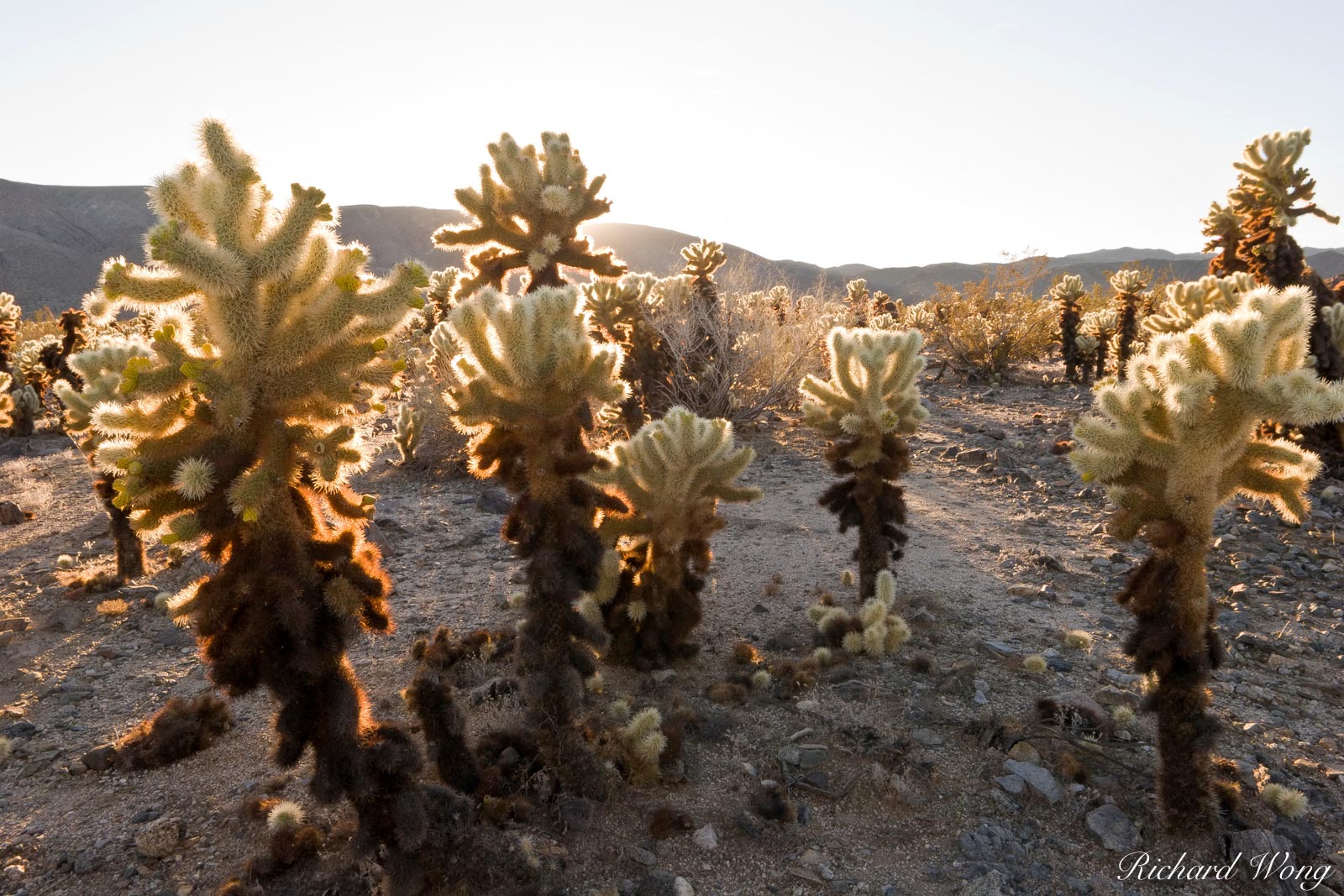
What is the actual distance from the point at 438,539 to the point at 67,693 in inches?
132

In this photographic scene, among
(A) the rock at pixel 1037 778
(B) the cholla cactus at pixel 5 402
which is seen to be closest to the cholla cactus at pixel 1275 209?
(A) the rock at pixel 1037 778

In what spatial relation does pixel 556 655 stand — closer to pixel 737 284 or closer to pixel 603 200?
pixel 603 200

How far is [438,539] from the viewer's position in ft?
25.6

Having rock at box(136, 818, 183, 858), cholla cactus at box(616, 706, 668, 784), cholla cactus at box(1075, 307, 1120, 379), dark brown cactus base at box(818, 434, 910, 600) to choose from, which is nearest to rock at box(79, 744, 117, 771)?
rock at box(136, 818, 183, 858)

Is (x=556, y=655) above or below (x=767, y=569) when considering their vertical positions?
above

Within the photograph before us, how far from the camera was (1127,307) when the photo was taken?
14648 mm

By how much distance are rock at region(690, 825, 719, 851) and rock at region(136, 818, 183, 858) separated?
2462mm

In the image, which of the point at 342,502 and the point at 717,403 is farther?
the point at 717,403

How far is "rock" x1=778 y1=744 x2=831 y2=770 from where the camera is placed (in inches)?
160

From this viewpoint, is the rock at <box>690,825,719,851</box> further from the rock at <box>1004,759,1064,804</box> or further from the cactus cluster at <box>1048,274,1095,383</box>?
the cactus cluster at <box>1048,274,1095,383</box>

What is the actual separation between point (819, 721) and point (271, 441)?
3.41m

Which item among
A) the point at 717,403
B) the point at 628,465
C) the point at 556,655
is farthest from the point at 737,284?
the point at 556,655

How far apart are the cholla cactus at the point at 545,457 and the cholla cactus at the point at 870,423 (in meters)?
2.38

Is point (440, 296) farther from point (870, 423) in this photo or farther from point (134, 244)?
point (134, 244)
